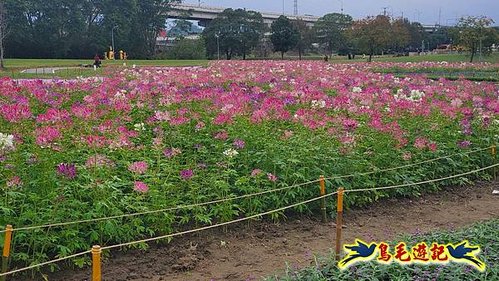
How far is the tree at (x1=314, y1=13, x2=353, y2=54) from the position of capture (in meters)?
63.9

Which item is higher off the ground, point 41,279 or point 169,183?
→ point 169,183

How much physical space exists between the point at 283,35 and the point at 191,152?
53.6m

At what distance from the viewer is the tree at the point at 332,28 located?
63.9 m

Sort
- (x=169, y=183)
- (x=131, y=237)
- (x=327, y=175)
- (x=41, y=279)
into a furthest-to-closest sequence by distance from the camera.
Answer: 1. (x=327, y=175)
2. (x=169, y=183)
3. (x=131, y=237)
4. (x=41, y=279)

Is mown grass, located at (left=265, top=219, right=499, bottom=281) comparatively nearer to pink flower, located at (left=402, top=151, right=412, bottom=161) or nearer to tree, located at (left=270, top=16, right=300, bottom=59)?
pink flower, located at (left=402, top=151, right=412, bottom=161)

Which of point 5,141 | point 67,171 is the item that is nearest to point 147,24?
point 5,141

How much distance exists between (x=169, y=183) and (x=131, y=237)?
1.87 ft

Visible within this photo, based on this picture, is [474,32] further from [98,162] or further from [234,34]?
[98,162]

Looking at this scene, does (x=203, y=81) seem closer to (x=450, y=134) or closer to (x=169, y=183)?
(x=450, y=134)

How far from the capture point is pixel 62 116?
495 cm

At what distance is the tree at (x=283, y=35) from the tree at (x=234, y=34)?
5.56ft

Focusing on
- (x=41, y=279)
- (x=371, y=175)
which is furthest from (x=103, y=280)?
(x=371, y=175)

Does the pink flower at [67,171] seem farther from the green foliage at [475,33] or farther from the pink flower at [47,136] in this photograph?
the green foliage at [475,33]

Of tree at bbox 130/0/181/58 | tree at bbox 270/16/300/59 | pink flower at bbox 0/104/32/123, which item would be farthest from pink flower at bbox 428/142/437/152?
tree at bbox 270/16/300/59
